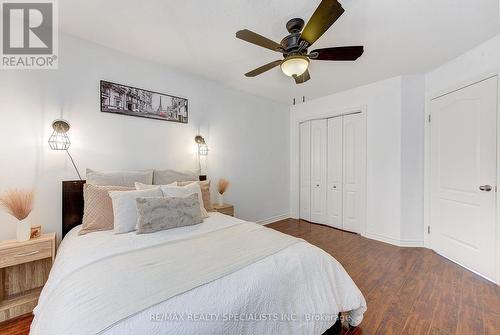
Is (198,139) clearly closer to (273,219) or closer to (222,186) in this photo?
(222,186)

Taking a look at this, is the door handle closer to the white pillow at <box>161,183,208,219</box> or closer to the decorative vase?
the white pillow at <box>161,183,208,219</box>

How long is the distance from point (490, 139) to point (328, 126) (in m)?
2.09

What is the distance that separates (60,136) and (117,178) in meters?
0.67

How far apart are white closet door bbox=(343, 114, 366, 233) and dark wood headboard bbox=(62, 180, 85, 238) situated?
12.2ft

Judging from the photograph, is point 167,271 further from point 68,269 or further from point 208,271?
point 68,269

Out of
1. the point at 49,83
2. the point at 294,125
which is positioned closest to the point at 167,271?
the point at 49,83

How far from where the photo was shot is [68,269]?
115 cm

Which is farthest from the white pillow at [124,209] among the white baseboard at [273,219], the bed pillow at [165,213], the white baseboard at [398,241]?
the white baseboard at [398,241]

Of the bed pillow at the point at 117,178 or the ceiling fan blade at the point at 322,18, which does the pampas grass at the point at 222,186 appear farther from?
the ceiling fan blade at the point at 322,18

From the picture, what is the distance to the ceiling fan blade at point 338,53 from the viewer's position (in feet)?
5.53

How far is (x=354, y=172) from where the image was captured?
3568 millimetres

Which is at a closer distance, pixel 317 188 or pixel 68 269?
pixel 68 269

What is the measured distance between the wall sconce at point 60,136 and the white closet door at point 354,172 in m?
3.83

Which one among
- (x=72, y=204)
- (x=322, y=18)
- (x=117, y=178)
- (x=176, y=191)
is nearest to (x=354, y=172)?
(x=322, y=18)
